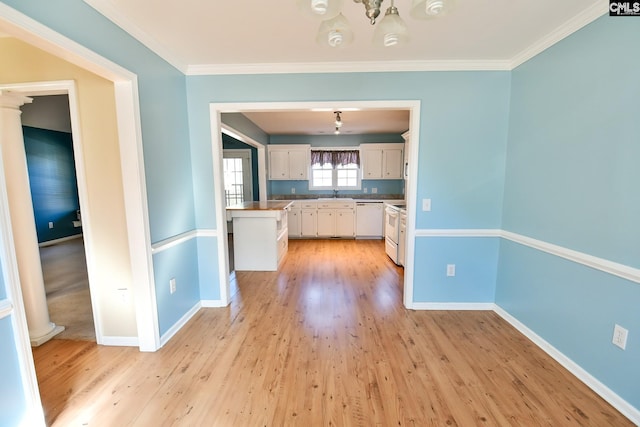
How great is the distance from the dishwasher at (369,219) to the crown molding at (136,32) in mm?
4425

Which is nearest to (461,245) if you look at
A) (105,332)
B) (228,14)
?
(228,14)

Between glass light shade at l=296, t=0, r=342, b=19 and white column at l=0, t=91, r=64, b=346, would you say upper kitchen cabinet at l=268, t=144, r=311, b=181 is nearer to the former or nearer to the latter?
white column at l=0, t=91, r=64, b=346

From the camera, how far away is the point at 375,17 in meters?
1.10

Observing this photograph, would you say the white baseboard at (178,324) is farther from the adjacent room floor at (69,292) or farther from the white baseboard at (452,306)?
the white baseboard at (452,306)

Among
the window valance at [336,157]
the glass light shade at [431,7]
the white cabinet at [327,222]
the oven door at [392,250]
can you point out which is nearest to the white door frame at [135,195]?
the glass light shade at [431,7]

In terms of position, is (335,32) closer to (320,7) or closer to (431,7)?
(320,7)

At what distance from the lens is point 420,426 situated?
4.76 feet

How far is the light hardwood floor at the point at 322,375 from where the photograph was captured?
1.52 metres

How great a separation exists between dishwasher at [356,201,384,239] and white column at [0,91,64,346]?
5.08 metres

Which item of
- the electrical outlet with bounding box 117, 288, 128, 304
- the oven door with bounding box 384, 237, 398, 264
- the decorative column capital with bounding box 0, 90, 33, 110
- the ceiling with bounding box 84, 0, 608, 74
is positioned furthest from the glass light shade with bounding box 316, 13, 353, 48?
the oven door with bounding box 384, 237, 398, 264

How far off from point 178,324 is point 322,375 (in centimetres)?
147

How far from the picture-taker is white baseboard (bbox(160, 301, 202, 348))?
2.24 m

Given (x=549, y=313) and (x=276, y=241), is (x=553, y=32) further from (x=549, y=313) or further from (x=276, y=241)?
(x=276, y=241)

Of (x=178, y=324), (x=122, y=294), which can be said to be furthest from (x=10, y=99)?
(x=178, y=324)
